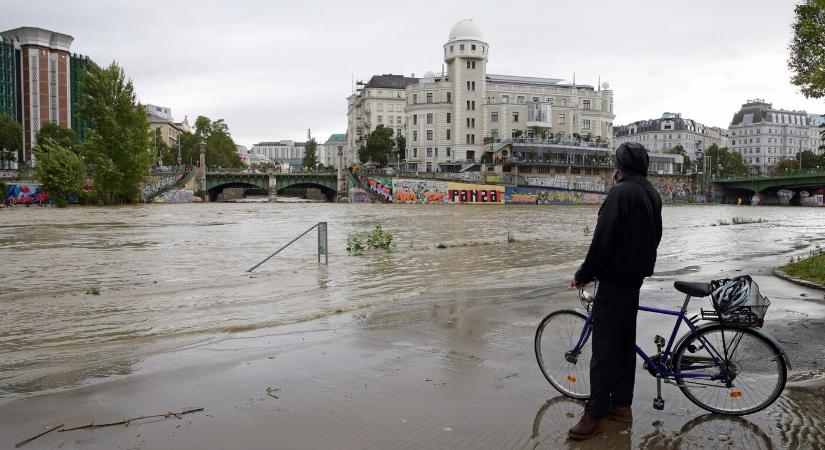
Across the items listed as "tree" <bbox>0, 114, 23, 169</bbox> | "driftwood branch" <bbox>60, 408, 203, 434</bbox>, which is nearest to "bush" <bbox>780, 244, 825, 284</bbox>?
"driftwood branch" <bbox>60, 408, 203, 434</bbox>

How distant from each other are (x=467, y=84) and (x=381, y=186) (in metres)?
25.4

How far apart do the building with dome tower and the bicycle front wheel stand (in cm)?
9319

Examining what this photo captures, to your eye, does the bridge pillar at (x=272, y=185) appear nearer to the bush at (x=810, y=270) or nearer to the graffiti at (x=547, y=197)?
the graffiti at (x=547, y=197)

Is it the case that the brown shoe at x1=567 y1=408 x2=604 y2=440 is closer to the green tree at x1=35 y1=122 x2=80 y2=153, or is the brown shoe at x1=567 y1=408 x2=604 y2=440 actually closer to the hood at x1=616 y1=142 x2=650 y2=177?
the hood at x1=616 y1=142 x2=650 y2=177

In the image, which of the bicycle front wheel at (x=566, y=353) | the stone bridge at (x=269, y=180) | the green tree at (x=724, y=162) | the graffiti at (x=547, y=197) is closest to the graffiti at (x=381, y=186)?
the stone bridge at (x=269, y=180)

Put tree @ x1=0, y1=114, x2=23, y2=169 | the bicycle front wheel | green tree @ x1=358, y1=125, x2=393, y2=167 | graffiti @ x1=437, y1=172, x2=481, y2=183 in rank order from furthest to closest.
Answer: green tree @ x1=358, y1=125, x2=393, y2=167 < graffiti @ x1=437, y1=172, x2=481, y2=183 < tree @ x1=0, y1=114, x2=23, y2=169 < the bicycle front wheel

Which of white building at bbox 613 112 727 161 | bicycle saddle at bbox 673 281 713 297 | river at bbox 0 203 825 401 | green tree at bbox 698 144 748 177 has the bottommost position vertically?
river at bbox 0 203 825 401

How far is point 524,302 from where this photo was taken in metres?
10.4

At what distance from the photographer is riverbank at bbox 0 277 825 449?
456cm

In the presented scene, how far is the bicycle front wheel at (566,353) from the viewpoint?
5520 millimetres

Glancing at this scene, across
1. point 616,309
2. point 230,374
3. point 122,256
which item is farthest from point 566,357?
point 122,256

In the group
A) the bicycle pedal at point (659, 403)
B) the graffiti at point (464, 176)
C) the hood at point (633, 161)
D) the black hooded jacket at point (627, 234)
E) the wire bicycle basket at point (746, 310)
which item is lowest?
the bicycle pedal at point (659, 403)

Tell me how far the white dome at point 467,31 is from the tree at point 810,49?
81541mm

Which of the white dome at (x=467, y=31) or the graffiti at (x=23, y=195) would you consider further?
the white dome at (x=467, y=31)
